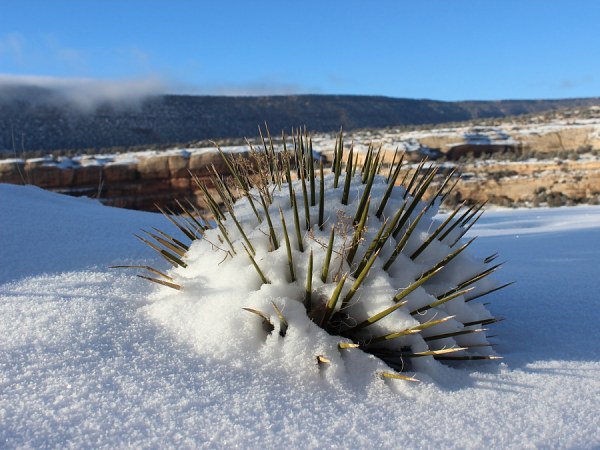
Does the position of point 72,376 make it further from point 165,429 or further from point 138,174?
point 138,174

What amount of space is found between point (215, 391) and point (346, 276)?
55 cm

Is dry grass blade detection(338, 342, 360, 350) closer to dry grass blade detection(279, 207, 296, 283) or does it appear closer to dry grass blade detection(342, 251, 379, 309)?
dry grass blade detection(342, 251, 379, 309)

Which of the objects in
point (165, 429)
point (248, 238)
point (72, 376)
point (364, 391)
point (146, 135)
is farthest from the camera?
point (146, 135)

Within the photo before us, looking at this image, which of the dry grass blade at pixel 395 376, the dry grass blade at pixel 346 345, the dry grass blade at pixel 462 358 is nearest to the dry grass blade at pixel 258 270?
the dry grass blade at pixel 346 345

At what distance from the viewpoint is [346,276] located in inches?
71.1

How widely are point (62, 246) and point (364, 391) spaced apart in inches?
81.1

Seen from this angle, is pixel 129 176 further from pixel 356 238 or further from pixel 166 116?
pixel 356 238

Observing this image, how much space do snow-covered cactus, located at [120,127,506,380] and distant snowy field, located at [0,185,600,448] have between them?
0.48ft

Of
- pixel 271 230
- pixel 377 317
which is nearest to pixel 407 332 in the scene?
pixel 377 317

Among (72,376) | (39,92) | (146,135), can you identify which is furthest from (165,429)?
(39,92)

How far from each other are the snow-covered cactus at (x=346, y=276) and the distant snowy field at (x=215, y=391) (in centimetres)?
15

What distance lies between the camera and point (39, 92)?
114 feet

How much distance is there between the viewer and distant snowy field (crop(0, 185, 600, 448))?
143 cm

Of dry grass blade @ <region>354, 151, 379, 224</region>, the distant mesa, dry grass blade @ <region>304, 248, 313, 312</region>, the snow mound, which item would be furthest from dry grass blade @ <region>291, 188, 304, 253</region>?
the distant mesa
